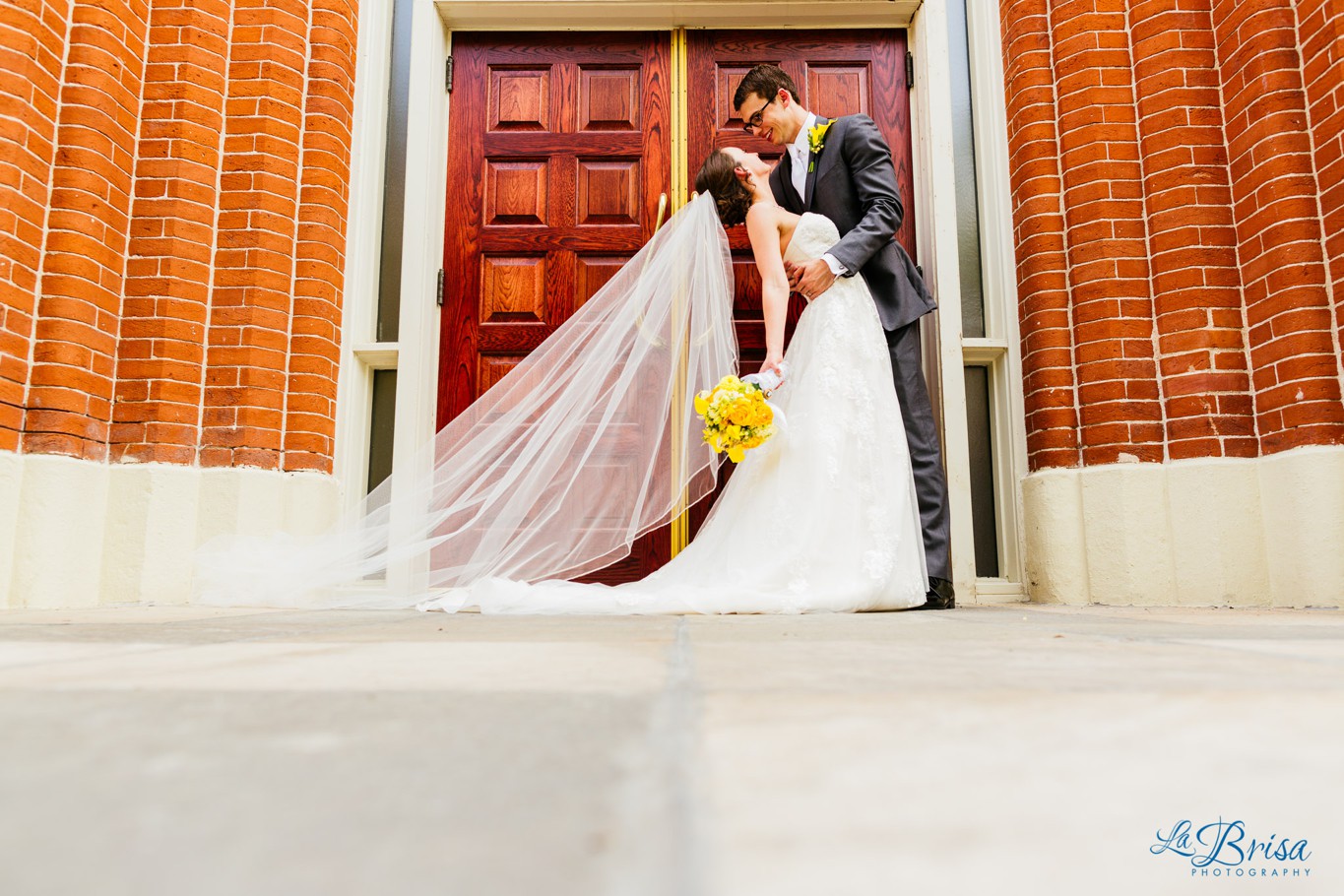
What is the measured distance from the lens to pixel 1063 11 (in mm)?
3381

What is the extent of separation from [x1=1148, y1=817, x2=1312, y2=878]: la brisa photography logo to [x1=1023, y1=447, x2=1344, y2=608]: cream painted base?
2.85m

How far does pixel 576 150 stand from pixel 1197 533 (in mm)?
2947

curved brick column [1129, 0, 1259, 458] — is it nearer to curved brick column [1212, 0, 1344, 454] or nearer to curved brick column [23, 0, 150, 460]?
curved brick column [1212, 0, 1344, 454]

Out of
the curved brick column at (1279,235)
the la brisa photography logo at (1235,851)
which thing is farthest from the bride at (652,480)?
the la brisa photography logo at (1235,851)

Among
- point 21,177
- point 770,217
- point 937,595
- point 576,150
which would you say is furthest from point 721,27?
point 21,177

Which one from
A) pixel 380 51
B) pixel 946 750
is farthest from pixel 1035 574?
pixel 380 51

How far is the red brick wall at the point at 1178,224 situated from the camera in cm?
287

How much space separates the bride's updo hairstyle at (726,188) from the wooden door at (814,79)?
0.45m

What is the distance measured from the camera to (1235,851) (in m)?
0.51

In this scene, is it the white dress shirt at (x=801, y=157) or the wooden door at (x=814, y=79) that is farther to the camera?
the wooden door at (x=814, y=79)

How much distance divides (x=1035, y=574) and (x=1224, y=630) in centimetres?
176

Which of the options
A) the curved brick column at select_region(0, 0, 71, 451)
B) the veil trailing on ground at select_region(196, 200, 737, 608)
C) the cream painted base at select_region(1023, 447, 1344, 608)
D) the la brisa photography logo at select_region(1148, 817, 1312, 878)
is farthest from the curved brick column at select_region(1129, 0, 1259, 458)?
the curved brick column at select_region(0, 0, 71, 451)

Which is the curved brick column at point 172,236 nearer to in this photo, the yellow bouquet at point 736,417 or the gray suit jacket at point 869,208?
the yellow bouquet at point 736,417

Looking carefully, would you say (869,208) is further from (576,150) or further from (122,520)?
(122,520)
